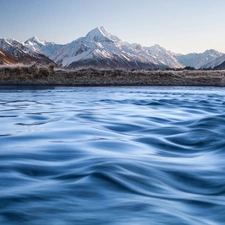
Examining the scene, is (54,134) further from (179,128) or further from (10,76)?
(10,76)

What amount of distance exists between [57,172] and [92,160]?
881 millimetres

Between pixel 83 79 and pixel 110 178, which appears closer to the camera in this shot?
pixel 110 178

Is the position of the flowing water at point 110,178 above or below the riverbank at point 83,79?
below

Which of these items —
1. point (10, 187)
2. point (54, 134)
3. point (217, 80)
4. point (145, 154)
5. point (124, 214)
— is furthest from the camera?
point (217, 80)

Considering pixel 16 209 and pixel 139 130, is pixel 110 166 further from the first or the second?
pixel 139 130

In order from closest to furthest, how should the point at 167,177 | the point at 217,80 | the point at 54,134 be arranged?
→ the point at 167,177 < the point at 54,134 < the point at 217,80

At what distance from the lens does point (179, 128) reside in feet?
33.4

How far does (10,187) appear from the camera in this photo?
428cm

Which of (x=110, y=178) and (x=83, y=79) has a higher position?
(x=83, y=79)

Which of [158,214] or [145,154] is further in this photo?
[145,154]

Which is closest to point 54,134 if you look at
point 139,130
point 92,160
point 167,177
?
point 139,130

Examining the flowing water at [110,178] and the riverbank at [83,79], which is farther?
the riverbank at [83,79]

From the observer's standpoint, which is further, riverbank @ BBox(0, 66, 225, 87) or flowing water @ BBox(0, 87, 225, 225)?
riverbank @ BBox(0, 66, 225, 87)

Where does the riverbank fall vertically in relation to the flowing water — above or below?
above
